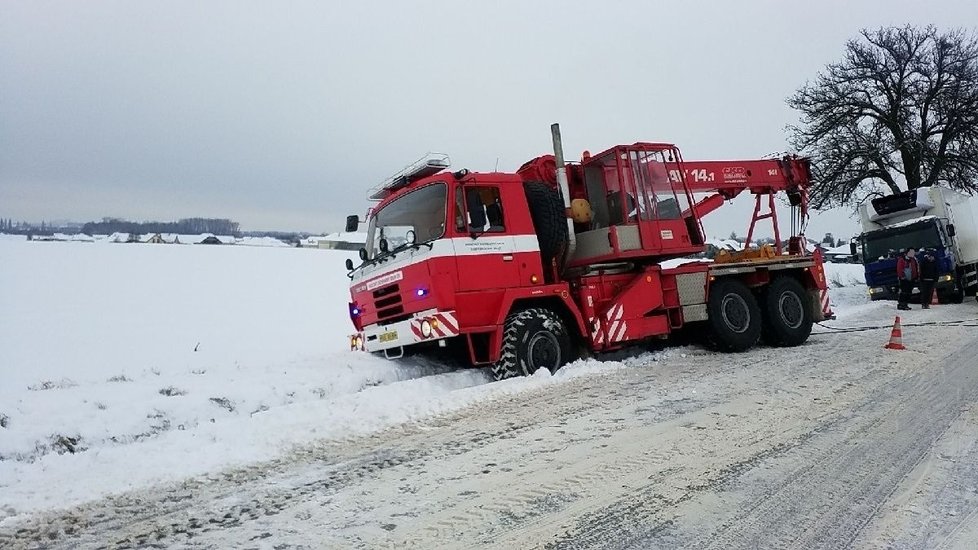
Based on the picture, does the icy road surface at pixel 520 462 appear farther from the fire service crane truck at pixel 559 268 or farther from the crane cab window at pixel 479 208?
the crane cab window at pixel 479 208

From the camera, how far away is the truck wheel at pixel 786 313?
33.2ft

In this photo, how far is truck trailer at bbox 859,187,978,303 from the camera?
60.0 ft

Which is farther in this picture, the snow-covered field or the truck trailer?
the truck trailer

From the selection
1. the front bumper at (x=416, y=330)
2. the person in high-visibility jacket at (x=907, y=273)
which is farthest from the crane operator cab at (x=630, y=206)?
the person in high-visibility jacket at (x=907, y=273)

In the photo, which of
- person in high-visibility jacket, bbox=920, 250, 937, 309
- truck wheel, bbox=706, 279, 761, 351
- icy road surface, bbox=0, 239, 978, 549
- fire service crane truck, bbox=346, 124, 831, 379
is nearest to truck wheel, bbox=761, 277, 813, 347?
fire service crane truck, bbox=346, 124, 831, 379

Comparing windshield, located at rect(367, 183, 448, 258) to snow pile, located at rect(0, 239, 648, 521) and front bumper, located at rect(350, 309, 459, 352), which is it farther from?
snow pile, located at rect(0, 239, 648, 521)

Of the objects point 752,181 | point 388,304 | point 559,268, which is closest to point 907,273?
point 752,181

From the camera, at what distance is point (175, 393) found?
6652 millimetres

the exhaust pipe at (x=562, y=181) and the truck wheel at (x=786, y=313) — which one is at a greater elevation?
the exhaust pipe at (x=562, y=181)

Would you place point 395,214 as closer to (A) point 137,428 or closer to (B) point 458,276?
(B) point 458,276

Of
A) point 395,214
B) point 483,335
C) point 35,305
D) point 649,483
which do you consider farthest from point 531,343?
point 35,305

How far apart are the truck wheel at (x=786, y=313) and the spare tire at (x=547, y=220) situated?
3.98 meters

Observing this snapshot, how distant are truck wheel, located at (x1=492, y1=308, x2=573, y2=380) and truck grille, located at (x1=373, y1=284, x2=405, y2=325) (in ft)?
4.39

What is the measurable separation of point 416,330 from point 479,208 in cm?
168
